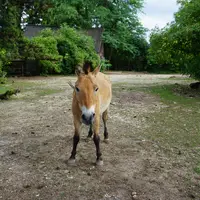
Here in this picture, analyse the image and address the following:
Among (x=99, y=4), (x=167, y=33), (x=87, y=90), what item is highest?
(x=99, y=4)

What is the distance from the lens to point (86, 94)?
129 inches

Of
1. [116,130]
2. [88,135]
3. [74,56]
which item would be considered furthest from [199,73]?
[74,56]

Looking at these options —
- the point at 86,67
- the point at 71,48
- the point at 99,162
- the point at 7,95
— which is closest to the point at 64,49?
the point at 71,48

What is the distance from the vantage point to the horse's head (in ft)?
10.4

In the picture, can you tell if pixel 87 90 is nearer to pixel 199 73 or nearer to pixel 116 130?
pixel 116 130

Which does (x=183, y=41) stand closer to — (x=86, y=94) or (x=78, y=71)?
(x=78, y=71)

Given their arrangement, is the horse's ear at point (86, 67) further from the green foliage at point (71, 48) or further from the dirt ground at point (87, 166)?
the green foliage at point (71, 48)

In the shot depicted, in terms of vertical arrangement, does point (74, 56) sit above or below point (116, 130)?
above

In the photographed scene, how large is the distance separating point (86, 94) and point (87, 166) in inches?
46.7

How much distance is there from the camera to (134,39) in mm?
34344

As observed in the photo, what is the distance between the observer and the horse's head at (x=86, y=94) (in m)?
3.17

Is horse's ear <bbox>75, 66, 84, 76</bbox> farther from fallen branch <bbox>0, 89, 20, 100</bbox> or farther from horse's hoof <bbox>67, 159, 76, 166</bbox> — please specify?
fallen branch <bbox>0, 89, 20, 100</bbox>

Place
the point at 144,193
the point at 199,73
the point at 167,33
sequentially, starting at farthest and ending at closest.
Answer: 1. the point at 167,33
2. the point at 199,73
3. the point at 144,193

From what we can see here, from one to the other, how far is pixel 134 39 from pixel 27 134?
3106cm
